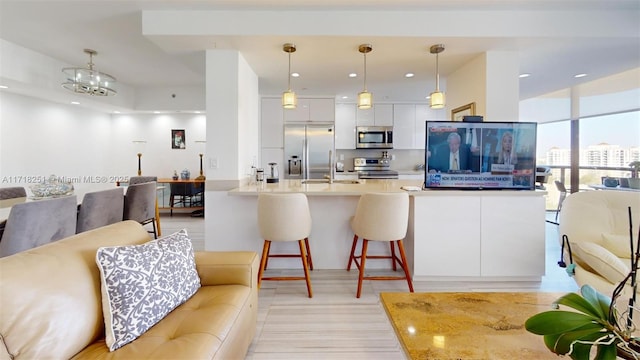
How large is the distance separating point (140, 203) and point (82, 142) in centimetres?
301

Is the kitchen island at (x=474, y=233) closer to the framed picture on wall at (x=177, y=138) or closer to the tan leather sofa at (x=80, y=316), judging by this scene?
the tan leather sofa at (x=80, y=316)

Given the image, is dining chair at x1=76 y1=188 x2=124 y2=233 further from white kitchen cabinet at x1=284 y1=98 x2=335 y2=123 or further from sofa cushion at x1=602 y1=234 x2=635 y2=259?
sofa cushion at x1=602 y1=234 x2=635 y2=259

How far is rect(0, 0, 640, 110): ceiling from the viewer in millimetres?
2531

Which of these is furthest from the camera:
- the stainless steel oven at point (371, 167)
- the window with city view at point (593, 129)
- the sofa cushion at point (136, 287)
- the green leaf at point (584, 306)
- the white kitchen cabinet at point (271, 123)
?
the stainless steel oven at point (371, 167)

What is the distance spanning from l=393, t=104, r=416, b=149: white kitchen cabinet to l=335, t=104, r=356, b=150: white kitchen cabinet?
0.85 meters

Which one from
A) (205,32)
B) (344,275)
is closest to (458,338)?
(344,275)

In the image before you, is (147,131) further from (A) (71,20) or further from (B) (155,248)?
(B) (155,248)

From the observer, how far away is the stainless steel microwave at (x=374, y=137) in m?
5.72

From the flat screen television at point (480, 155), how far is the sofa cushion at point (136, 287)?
2265 millimetres

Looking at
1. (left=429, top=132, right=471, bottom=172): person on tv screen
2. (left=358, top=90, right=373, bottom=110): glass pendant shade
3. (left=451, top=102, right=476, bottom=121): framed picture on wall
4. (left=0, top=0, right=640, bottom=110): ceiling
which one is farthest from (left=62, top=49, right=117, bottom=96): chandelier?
(left=451, top=102, right=476, bottom=121): framed picture on wall

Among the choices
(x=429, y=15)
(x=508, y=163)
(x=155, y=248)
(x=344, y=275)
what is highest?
(x=429, y=15)

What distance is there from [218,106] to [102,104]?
3599 mm

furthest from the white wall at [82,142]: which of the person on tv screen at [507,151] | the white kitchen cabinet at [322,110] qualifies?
the person on tv screen at [507,151]

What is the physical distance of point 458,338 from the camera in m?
1.05
